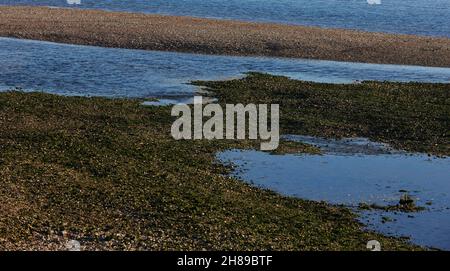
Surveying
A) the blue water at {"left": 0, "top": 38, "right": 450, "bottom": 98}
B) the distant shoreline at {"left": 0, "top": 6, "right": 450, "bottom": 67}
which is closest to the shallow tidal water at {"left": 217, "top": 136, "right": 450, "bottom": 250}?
the blue water at {"left": 0, "top": 38, "right": 450, "bottom": 98}

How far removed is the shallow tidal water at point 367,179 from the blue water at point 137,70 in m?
13.4

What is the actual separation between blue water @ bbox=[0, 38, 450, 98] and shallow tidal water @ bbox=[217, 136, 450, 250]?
13.4m

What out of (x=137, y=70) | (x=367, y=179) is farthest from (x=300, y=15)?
(x=367, y=179)

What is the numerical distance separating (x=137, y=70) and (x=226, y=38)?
17441 millimetres

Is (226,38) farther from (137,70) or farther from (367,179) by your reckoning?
(367,179)

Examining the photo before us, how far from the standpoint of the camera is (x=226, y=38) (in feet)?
220

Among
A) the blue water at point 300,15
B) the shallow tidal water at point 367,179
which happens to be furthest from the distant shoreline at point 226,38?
the shallow tidal water at point 367,179

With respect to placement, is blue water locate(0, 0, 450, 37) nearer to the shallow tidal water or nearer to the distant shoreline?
the distant shoreline

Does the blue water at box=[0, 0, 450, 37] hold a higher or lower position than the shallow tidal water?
lower

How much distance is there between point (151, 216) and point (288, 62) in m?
38.7

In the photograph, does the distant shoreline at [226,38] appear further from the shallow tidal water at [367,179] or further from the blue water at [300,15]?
the shallow tidal water at [367,179]

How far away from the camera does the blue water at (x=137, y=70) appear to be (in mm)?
43938

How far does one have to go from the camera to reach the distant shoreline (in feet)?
207
